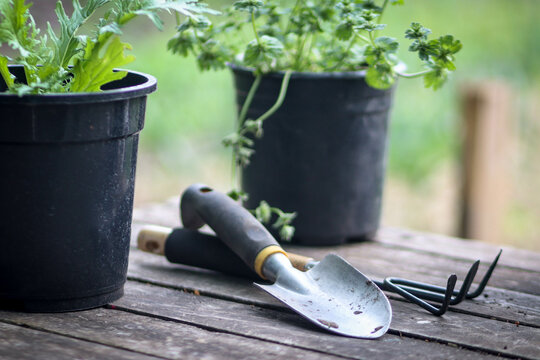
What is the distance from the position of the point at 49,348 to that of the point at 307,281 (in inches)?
19.1

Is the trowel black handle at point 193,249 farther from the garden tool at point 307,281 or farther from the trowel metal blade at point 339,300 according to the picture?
the trowel metal blade at point 339,300

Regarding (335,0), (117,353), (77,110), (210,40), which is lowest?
(117,353)

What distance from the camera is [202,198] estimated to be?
1520 mm

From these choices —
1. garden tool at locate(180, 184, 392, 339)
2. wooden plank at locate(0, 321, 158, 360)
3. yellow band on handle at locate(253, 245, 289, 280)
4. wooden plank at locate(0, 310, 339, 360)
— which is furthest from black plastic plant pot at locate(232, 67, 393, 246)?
wooden plank at locate(0, 321, 158, 360)

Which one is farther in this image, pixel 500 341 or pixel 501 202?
pixel 501 202

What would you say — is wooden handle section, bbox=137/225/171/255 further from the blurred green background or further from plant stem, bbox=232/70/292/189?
the blurred green background

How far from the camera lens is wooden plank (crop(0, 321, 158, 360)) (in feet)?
3.61

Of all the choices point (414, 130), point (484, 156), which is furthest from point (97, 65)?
point (414, 130)

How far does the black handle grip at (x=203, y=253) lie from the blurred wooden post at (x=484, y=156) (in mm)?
1842

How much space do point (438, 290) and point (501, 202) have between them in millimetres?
1900

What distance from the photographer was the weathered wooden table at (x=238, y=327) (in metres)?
1.14

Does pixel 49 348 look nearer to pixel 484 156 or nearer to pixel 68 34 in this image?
pixel 68 34

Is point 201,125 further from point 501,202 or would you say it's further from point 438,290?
point 438,290

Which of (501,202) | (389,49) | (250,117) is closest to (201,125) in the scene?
(501,202)
